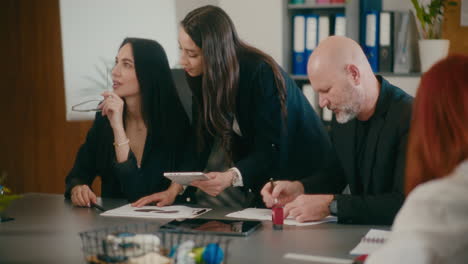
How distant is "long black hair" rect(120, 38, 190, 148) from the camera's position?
2893 millimetres

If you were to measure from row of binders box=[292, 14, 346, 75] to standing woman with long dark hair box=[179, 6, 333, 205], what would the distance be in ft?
4.77

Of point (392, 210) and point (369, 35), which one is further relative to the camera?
point (369, 35)

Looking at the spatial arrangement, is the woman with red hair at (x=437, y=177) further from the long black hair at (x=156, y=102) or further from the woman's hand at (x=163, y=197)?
the long black hair at (x=156, y=102)

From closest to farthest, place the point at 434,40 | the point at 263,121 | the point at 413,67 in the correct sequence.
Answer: the point at 263,121, the point at 434,40, the point at 413,67

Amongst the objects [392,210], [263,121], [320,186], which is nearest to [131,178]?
[263,121]

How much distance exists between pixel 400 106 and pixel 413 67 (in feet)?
6.58

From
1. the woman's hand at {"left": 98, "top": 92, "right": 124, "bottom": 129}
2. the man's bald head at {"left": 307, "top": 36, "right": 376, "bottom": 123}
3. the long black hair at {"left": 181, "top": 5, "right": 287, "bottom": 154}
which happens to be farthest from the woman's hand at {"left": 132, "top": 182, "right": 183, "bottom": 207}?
the man's bald head at {"left": 307, "top": 36, "right": 376, "bottom": 123}

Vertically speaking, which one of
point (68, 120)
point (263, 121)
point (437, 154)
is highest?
point (437, 154)

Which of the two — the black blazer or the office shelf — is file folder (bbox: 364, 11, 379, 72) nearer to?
the office shelf

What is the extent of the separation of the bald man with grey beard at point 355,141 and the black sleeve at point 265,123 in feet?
0.85

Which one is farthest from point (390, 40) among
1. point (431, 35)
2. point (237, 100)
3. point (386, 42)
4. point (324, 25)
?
point (237, 100)

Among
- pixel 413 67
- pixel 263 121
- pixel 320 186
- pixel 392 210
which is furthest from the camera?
pixel 413 67

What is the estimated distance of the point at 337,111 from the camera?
7.89ft

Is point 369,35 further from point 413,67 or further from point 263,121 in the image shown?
point 263,121
